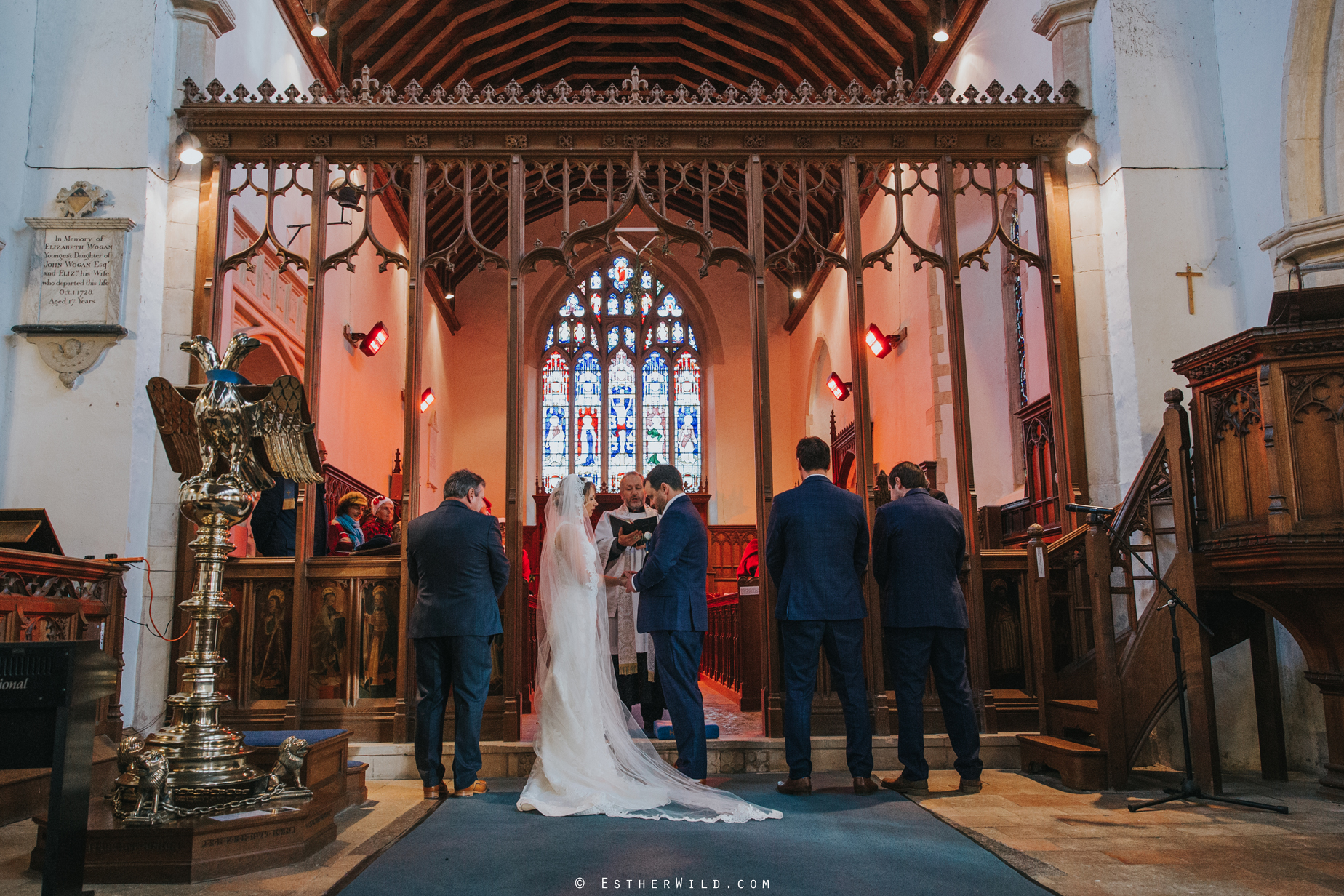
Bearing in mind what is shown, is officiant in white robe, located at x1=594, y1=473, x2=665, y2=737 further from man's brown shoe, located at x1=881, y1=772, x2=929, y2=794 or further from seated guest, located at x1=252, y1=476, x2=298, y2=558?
seated guest, located at x1=252, y1=476, x2=298, y2=558

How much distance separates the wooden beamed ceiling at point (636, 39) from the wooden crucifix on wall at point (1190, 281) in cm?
346

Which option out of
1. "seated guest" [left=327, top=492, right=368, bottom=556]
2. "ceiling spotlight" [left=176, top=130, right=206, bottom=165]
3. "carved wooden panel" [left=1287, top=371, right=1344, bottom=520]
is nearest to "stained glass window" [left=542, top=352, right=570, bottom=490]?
"seated guest" [left=327, top=492, right=368, bottom=556]

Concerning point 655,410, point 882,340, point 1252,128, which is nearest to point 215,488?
point 1252,128

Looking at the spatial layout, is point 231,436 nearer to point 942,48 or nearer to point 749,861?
point 749,861

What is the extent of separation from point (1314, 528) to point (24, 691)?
13.2 feet

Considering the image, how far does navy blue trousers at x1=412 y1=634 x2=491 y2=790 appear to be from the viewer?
14.1ft

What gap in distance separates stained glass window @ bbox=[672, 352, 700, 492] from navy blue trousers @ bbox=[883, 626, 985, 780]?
11.1m

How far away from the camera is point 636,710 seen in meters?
6.39

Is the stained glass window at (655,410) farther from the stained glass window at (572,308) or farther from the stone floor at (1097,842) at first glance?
the stone floor at (1097,842)

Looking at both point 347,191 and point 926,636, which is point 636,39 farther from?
point 926,636

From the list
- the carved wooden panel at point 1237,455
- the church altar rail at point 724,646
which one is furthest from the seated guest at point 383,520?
the carved wooden panel at point 1237,455

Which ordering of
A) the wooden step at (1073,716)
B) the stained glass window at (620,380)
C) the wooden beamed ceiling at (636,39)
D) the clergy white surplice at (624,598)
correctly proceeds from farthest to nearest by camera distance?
1. the stained glass window at (620,380)
2. the wooden beamed ceiling at (636,39)
3. the clergy white surplice at (624,598)
4. the wooden step at (1073,716)

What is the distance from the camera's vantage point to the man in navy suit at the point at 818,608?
426cm

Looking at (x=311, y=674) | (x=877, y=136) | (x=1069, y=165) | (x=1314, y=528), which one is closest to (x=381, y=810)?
(x=311, y=674)
